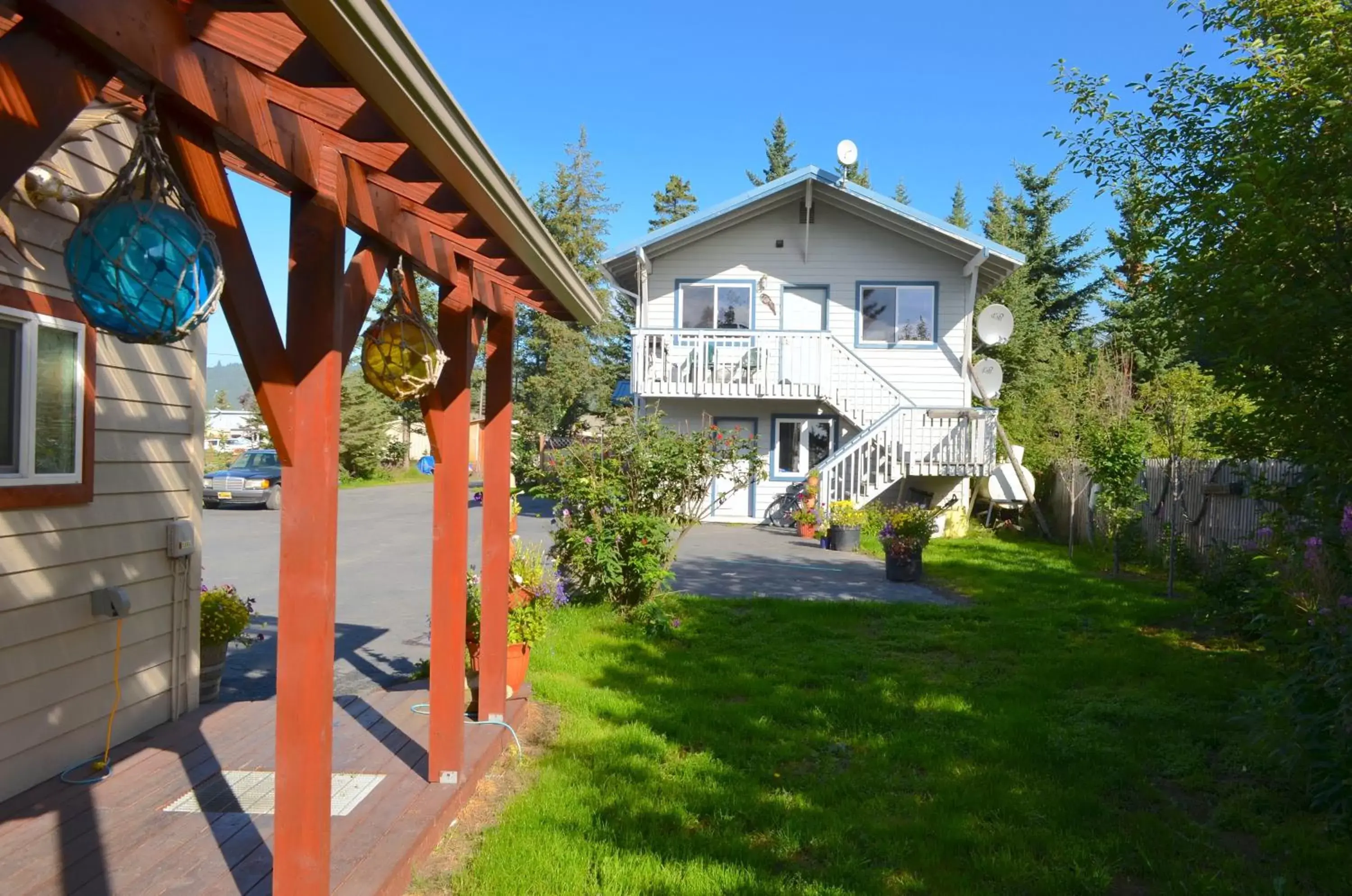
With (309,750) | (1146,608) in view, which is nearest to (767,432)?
(1146,608)

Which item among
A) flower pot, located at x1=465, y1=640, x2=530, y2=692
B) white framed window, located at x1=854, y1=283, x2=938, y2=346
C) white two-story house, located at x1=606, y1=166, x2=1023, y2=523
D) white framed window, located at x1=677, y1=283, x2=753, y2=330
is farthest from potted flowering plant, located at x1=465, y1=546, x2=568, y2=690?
white framed window, located at x1=854, y1=283, x2=938, y2=346

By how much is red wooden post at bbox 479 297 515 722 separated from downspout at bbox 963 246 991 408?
44.0ft

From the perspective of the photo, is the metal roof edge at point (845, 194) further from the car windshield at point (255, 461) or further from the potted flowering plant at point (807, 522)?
the car windshield at point (255, 461)

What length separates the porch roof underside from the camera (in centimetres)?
179

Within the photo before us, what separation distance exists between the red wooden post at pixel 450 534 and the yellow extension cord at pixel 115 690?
1596 millimetres

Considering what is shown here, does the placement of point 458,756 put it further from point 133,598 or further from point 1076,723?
point 1076,723

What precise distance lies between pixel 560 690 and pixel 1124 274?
28244 mm

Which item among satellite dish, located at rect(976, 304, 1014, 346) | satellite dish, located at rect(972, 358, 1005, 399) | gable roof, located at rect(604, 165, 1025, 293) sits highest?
gable roof, located at rect(604, 165, 1025, 293)

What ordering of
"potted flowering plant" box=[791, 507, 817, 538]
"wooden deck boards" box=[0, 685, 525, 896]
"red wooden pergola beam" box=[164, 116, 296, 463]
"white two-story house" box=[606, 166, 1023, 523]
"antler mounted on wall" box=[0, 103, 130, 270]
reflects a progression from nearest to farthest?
"red wooden pergola beam" box=[164, 116, 296, 463] < "antler mounted on wall" box=[0, 103, 130, 270] < "wooden deck boards" box=[0, 685, 525, 896] < "potted flowering plant" box=[791, 507, 817, 538] < "white two-story house" box=[606, 166, 1023, 523]

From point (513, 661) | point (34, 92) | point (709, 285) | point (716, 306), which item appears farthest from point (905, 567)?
point (34, 92)

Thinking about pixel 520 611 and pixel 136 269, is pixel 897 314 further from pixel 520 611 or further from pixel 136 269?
pixel 136 269

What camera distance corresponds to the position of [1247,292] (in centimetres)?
421

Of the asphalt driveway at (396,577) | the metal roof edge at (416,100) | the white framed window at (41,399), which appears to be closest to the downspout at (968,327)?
the asphalt driveway at (396,577)

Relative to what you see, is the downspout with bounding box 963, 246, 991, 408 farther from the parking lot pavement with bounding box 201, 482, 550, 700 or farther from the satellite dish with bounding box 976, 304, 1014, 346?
the parking lot pavement with bounding box 201, 482, 550, 700
